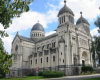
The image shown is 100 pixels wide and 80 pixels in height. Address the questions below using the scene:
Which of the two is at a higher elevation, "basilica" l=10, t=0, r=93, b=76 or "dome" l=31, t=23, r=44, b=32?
"dome" l=31, t=23, r=44, b=32

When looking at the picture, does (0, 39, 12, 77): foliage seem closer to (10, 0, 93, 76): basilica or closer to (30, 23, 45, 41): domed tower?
(10, 0, 93, 76): basilica

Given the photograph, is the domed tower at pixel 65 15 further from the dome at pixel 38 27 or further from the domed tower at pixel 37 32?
the dome at pixel 38 27

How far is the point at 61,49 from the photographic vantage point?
4303 cm

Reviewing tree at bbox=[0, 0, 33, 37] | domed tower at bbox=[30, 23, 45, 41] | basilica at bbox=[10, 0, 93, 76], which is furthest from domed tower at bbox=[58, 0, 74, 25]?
tree at bbox=[0, 0, 33, 37]

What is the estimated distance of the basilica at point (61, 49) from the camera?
4202cm

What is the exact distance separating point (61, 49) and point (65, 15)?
13059mm

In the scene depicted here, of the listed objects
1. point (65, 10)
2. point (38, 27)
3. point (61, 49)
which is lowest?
point (61, 49)

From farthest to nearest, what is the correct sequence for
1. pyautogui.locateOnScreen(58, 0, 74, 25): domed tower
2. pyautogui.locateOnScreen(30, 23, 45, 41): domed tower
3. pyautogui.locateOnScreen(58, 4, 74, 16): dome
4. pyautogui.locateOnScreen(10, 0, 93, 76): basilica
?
pyautogui.locateOnScreen(30, 23, 45, 41): domed tower, pyautogui.locateOnScreen(58, 4, 74, 16): dome, pyautogui.locateOnScreen(58, 0, 74, 25): domed tower, pyautogui.locateOnScreen(10, 0, 93, 76): basilica

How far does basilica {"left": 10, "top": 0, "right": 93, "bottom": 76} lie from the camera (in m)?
42.0

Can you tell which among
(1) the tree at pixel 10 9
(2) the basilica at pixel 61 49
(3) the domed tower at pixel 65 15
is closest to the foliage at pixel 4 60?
(1) the tree at pixel 10 9

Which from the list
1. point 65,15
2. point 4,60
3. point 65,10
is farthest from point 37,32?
point 4,60

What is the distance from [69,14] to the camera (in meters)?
47.6

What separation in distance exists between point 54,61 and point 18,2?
130 ft

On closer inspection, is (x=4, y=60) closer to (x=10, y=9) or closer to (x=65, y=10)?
(x=10, y=9)
